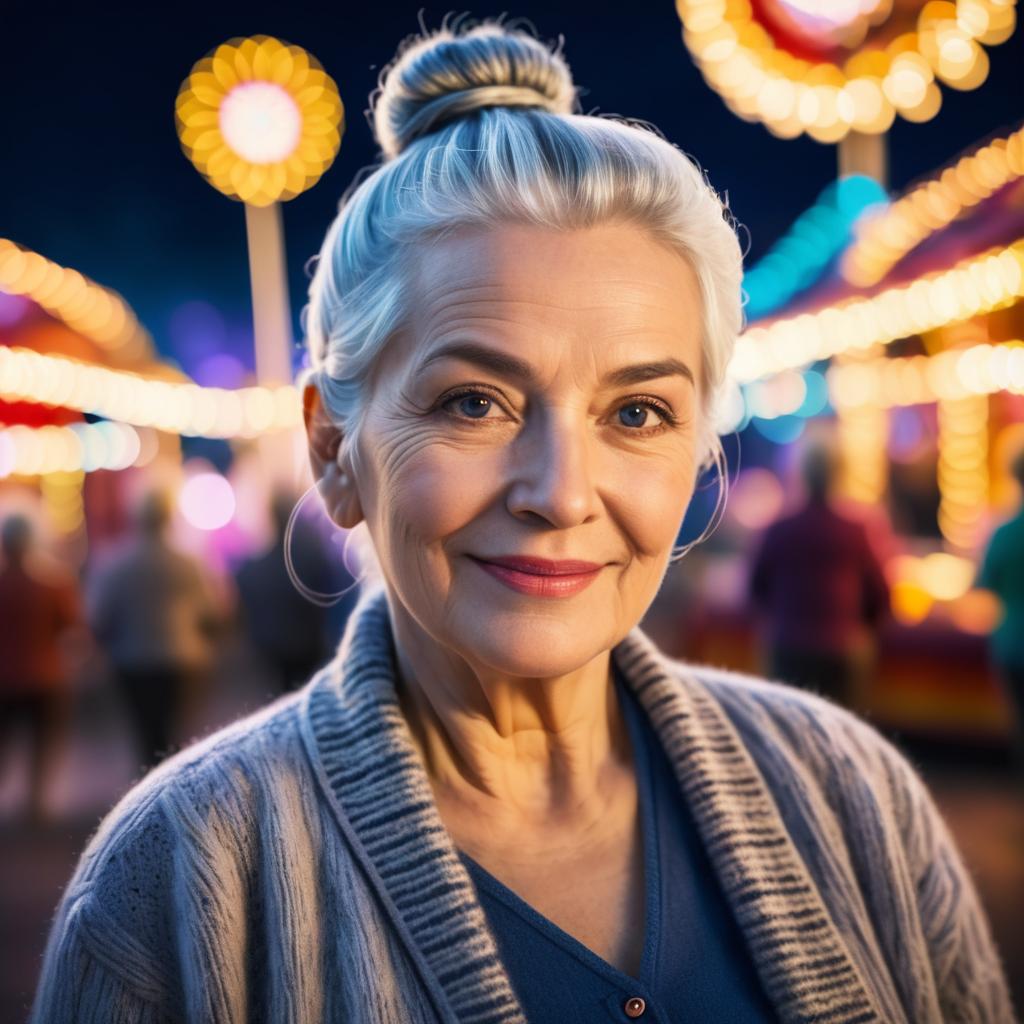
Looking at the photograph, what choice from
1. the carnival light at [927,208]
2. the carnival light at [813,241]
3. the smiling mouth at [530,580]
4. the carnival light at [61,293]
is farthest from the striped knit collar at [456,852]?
the carnival light at [61,293]

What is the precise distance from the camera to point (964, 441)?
21.1 feet

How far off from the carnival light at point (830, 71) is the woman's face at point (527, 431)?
5.31 metres

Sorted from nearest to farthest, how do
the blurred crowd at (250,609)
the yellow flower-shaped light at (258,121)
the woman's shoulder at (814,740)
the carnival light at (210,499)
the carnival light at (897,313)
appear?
the woman's shoulder at (814,740) < the blurred crowd at (250,609) < the carnival light at (897,313) < the yellow flower-shaped light at (258,121) < the carnival light at (210,499)

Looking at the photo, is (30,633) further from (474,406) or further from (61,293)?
(61,293)

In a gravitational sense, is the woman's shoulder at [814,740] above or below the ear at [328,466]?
below

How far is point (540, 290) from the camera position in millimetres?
1206

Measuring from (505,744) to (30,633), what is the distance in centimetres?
386

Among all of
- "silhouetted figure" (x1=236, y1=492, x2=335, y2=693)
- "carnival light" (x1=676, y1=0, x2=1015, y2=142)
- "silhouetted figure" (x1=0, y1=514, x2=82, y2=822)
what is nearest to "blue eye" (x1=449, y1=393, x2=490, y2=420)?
"silhouetted figure" (x1=236, y1=492, x2=335, y2=693)

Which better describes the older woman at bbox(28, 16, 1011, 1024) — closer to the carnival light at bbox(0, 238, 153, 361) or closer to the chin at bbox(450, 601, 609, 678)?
the chin at bbox(450, 601, 609, 678)

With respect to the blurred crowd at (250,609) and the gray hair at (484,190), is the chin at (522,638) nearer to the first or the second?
the gray hair at (484,190)

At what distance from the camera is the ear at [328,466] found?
1.43m

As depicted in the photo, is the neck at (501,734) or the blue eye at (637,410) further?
the neck at (501,734)

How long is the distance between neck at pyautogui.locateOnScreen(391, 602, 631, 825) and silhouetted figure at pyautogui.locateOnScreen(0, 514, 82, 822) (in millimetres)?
3705

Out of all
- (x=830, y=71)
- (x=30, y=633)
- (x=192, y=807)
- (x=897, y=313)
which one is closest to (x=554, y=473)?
(x=192, y=807)
